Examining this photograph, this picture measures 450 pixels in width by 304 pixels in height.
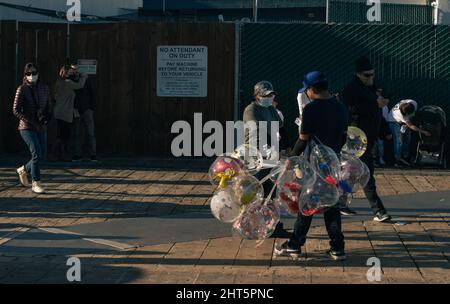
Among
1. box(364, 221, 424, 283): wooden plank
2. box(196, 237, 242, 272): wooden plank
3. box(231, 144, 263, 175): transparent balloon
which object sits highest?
box(231, 144, 263, 175): transparent balloon

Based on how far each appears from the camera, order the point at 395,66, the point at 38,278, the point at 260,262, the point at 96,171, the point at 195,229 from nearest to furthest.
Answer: the point at 38,278
the point at 260,262
the point at 195,229
the point at 96,171
the point at 395,66

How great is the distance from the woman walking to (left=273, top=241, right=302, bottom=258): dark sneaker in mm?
5241

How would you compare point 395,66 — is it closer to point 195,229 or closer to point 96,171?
point 96,171

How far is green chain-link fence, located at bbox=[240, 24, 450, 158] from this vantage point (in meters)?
18.3

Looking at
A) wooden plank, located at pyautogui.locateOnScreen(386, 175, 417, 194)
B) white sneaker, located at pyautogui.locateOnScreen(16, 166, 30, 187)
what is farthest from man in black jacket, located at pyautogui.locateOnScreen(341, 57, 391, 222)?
white sneaker, located at pyautogui.locateOnScreen(16, 166, 30, 187)

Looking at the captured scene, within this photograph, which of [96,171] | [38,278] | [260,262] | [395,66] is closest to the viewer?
[38,278]

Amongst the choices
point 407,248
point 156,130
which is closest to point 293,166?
point 407,248

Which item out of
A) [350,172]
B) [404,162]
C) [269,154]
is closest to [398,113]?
[404,162]

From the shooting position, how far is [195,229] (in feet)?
37.9

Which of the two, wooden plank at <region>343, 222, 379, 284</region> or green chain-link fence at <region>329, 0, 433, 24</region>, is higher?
green chain-link fence at <region>329, 0, 433, 24</region>

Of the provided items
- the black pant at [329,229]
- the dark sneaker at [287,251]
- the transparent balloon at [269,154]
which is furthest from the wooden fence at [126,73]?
the black pant at [329,229]

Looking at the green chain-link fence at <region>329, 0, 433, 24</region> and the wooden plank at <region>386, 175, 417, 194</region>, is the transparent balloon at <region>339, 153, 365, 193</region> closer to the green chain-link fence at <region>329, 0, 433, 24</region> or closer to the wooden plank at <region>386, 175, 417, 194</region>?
the wooden plank at <region>386, 175, 417, 194</region>

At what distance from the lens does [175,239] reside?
10.9 m

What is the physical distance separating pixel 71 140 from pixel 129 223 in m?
7.08
